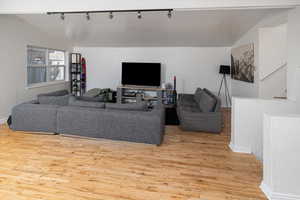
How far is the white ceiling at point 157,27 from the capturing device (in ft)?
15.2

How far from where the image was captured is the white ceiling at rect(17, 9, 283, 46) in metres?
4.64

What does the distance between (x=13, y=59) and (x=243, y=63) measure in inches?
233

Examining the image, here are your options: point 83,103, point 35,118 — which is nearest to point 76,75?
point 35,118

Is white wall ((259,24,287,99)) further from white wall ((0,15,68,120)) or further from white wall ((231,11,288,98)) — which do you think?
white wall ((0,15,68,120))

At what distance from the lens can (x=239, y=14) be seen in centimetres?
441

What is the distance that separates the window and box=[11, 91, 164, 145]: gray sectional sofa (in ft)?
7.00

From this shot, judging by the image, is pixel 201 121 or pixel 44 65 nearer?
pixel 201 121

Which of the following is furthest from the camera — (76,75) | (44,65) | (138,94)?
(76,75)

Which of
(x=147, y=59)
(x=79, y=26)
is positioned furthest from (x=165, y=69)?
(x=79, y=26)

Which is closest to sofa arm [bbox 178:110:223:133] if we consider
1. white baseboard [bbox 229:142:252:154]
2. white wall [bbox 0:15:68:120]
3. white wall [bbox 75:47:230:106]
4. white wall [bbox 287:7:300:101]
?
white baseboard [bbox 229:142:252:154]

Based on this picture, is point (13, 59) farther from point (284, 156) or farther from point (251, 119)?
point (284, 156)

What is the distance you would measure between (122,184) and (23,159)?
5.54 feet

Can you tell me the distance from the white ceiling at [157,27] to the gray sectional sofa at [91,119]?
2.23 meters

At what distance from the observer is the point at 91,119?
3.95m
